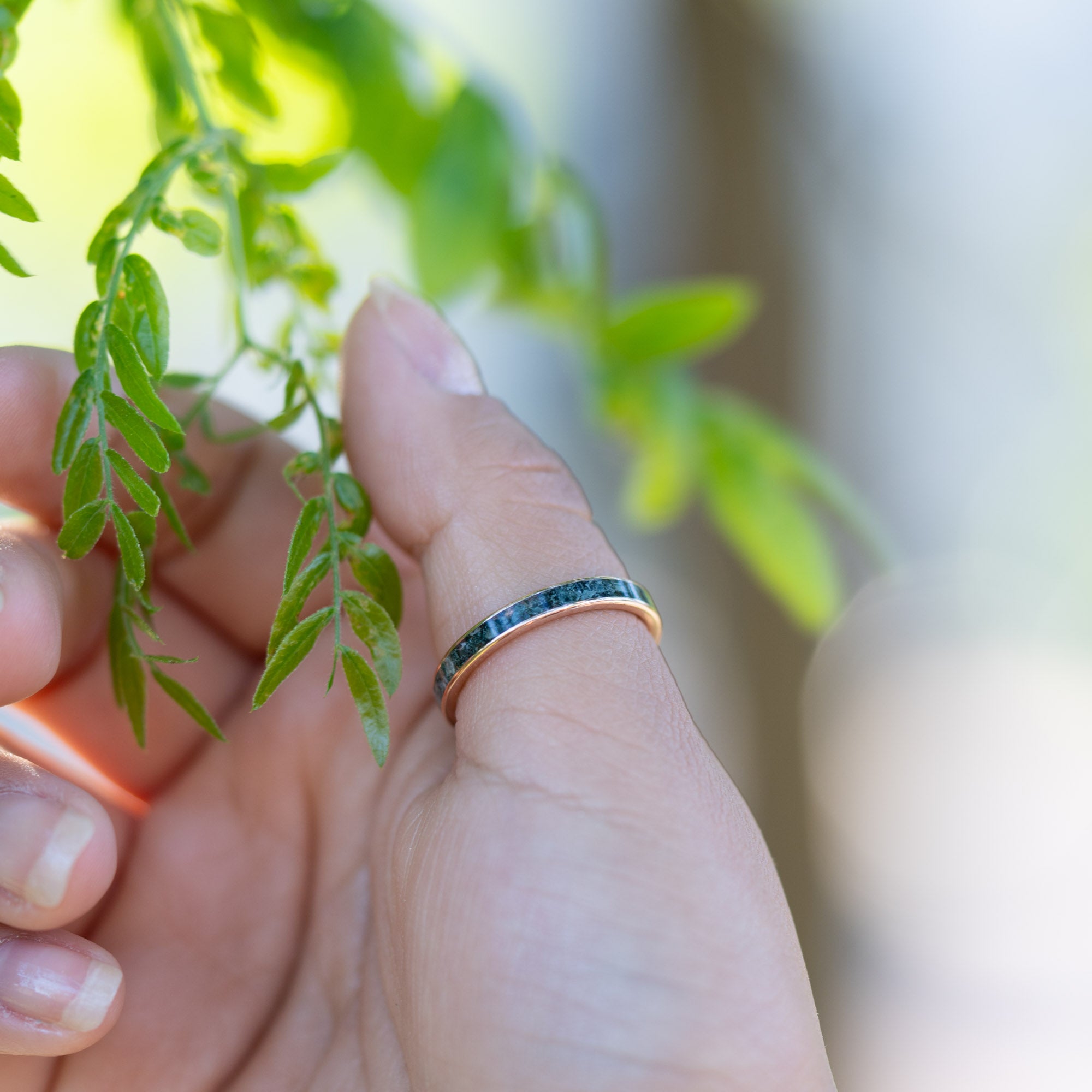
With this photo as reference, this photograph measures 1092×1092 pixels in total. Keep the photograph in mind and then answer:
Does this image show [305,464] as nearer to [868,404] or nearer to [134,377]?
[134,377]

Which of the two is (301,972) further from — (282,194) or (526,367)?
(526,367)

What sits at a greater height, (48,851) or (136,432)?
(136,432)

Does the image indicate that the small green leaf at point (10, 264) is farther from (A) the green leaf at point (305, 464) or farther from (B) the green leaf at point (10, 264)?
(A) the green leaf at point (305, 464)

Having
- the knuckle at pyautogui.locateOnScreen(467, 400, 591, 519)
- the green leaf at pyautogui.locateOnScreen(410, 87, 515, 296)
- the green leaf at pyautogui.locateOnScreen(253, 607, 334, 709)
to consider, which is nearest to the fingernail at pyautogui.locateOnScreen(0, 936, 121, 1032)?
the green leaf at pyautogui.locateOnScreen(253, 607, 334, 709)

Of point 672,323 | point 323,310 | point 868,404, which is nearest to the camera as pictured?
point 323,310

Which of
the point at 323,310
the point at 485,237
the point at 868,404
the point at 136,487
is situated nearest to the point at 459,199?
the point at 485,237

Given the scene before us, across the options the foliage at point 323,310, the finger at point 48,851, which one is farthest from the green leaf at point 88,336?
the finger at point 48,851
